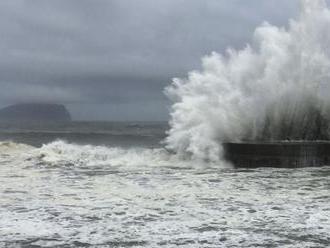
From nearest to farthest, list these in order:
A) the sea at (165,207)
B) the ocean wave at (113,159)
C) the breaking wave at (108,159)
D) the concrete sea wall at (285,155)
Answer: the sea at (165,207) → the concrete sea wall at (285,155) → the breaking wave at (108,159) → the ocean wave at (113,159)

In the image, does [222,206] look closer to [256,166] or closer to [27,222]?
[27,222]

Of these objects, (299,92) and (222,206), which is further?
(299,92)

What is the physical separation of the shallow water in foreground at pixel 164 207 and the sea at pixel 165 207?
0.01 metres

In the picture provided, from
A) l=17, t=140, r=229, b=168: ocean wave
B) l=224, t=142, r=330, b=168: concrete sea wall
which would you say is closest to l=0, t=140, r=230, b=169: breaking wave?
l=17, t=140, r=229, b=168: ocean wave

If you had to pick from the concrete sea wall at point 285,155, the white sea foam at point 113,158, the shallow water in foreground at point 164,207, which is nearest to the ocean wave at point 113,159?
the white sea foam at point 113,158

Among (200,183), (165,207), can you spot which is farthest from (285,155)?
(165,207)

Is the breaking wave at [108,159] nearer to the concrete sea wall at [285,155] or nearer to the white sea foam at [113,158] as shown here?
the white sea foam at [113,158]

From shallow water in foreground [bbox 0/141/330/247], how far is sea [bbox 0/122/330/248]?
1 centimetres

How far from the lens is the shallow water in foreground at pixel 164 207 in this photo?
6707 mm

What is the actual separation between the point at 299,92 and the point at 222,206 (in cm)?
1064

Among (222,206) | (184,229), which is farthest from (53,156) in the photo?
(184,229)

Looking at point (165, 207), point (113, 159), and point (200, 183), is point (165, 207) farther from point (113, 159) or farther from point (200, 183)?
point (113, 159)

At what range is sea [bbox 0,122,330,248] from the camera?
6.70 metres

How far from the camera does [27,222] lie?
755 cm
